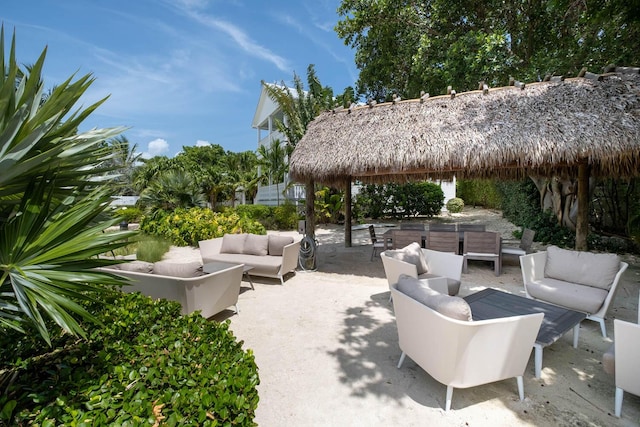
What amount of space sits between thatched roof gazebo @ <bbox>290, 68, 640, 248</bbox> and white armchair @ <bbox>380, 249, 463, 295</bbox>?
2.38 metres

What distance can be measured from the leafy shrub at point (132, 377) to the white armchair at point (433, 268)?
308 cm

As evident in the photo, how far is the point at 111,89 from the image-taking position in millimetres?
2010

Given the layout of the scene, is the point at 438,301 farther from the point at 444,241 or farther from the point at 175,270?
the point at 444,241

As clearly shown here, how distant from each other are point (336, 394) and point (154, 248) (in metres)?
8.18

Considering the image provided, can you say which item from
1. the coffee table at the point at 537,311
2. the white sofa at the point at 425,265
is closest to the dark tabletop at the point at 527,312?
the coffee table at the point at 537,311

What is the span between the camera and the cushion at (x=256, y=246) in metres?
7.13

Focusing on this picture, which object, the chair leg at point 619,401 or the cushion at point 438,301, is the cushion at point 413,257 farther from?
the chair leg at point 619,401

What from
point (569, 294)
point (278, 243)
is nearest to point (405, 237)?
point (278, 243)

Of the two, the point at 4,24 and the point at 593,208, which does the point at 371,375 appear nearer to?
the point at 4,24

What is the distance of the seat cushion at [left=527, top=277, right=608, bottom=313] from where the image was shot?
4.07 metres

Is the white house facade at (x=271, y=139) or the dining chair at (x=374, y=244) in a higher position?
the white house facade at (x=271, y=139)

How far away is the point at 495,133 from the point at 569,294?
361cm

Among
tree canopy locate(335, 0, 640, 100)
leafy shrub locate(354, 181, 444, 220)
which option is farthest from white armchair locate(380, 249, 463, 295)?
leafy shrub locate(354, 181, 444, 220)

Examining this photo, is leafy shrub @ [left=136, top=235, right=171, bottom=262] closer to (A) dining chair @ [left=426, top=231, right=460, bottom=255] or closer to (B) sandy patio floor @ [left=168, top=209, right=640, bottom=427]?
(B) sandy patio floor @ [left=168, top=209, right=640, bottom=427]
